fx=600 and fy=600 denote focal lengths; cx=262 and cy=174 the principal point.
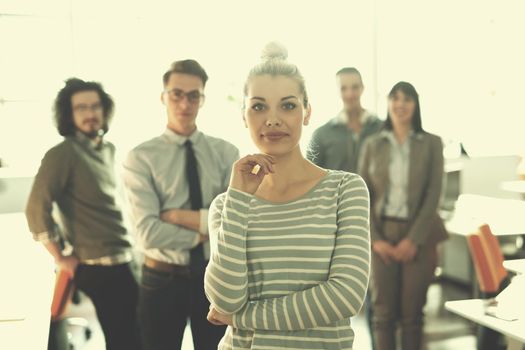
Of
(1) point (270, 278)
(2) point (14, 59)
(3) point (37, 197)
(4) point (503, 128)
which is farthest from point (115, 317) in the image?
(4) point (503, 128)

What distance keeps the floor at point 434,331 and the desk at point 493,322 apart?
5.27 feet

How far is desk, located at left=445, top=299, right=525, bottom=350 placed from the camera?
6.10ft

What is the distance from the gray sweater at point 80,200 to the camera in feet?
9.26

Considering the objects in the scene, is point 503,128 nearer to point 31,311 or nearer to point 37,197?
point 37,197

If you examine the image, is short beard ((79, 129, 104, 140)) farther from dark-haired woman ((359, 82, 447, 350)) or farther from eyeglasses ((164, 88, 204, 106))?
dark-haired woman ((359, 82, 447, 350))

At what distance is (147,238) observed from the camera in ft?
7.78

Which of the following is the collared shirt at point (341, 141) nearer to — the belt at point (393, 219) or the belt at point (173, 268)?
the belt at point (393, 219)

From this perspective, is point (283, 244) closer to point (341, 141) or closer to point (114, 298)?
point (114, 298)

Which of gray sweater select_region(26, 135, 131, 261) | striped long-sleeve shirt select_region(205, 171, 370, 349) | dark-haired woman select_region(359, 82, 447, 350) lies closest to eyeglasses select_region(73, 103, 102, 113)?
gray sweater select_region(26, 135, 131, 261)

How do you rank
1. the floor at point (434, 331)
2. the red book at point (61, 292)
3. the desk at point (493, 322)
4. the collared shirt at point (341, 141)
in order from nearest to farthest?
the desk at point (493, 322) → the red book at point (61, 292) → the collared shirt at point (341, 141) → the floor at point (434, 331)

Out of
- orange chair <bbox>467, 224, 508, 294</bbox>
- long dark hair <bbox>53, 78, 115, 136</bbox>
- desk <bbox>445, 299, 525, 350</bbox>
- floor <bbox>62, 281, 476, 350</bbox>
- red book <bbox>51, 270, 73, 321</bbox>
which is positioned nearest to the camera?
desk <bbox>445, 299, 525, 350</bbox>

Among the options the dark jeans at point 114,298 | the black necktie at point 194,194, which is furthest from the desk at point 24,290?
the black necktie at point 194,194

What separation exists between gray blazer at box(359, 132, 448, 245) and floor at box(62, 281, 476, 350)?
982mm

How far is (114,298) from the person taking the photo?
298 centimetres
